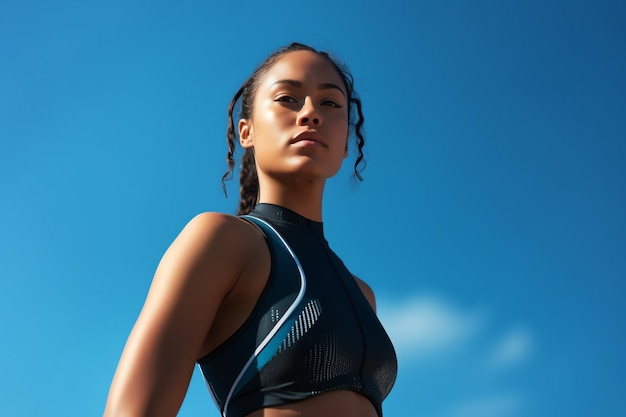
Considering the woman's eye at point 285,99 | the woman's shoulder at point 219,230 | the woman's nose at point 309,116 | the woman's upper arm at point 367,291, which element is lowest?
the woman's shoulder at point 219,230

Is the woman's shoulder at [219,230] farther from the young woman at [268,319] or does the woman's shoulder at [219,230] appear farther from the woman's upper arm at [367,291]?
the woman's upper arm at [367,291]

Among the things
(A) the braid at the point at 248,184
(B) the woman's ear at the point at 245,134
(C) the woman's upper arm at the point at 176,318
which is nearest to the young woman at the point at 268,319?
(C) the woman's upper arm at the point at 176,318

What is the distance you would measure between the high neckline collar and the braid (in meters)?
0.45

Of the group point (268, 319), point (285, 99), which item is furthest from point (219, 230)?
point (285, 99)

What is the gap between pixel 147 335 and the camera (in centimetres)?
227

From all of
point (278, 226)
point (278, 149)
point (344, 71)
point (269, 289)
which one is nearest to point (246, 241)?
point (269, 289)

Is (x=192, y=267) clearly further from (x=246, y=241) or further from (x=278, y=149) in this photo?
(x=278, y=149)

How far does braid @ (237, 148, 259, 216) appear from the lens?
12.0 feet

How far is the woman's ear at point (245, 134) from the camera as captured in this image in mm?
3467

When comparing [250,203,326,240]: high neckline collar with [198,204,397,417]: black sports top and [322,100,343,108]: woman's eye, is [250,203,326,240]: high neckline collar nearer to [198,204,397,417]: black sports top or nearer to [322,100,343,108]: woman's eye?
[198,204,397,417]: black sports top

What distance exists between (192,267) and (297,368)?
0.50 meters

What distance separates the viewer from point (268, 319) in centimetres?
249

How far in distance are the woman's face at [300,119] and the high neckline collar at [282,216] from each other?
15 centimetres

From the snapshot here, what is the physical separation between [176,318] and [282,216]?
35.9 inches
